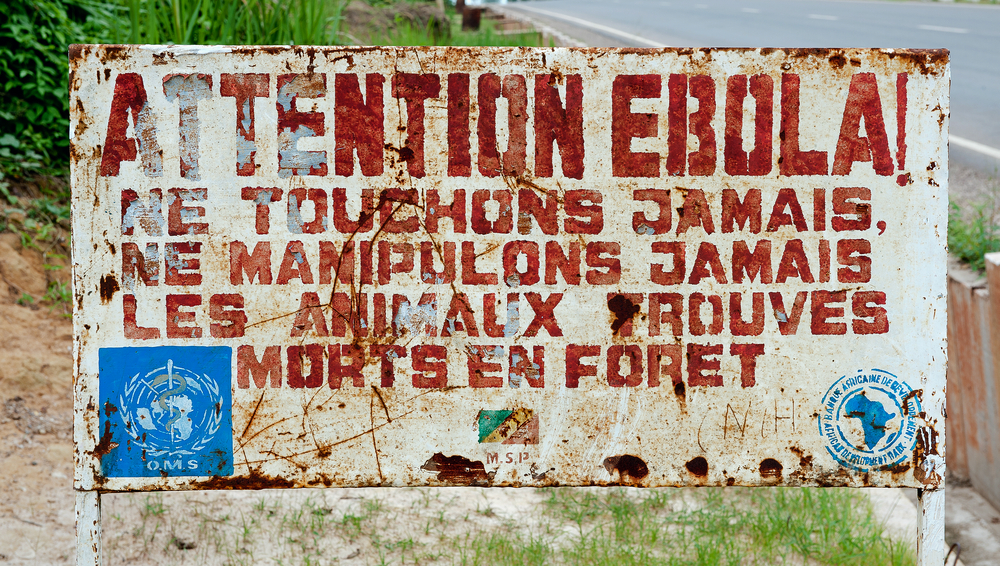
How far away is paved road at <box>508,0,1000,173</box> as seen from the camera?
770cm

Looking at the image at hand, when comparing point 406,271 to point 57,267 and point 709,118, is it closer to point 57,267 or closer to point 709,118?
point 709,118

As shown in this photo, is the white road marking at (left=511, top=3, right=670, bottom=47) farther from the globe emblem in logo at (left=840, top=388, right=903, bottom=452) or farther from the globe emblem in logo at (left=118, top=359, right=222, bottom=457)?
the globe emblem in logo at (left=118, top=359, right=222, bottom=457)

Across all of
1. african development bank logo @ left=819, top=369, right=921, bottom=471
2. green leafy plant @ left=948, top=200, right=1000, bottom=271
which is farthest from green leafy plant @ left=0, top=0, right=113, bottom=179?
green leafy plant @ left=948, top=200, right=1000, bottom=271

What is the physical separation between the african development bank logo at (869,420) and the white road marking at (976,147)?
17.0 feet

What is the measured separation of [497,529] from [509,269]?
150 centimetres

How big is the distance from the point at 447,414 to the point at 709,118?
1.02 metres

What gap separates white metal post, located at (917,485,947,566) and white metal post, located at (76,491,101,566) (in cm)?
213

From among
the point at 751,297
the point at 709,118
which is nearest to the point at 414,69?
the point at 709,118

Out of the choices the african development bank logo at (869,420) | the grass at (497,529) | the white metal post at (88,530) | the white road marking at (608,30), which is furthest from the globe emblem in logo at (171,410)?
the white road marking at (608,30)

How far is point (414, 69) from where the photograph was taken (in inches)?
82.4

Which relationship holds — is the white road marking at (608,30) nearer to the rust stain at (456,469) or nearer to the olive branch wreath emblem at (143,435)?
the rust stain at (456,469)

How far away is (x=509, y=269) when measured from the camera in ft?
6.97

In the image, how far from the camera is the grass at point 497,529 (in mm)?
2980

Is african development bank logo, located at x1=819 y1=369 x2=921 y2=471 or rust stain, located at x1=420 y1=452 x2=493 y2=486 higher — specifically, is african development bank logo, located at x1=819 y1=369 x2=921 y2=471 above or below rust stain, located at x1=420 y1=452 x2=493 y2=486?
above
